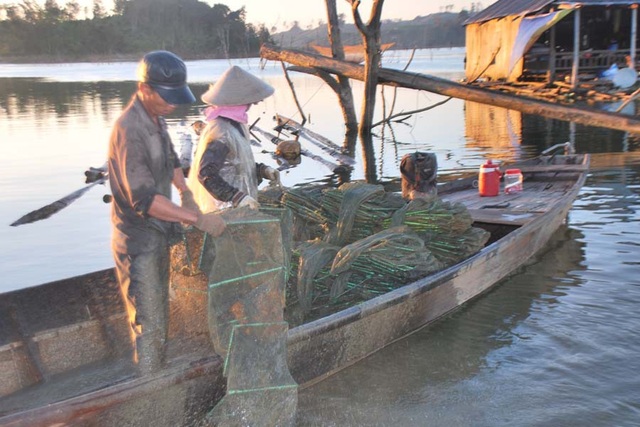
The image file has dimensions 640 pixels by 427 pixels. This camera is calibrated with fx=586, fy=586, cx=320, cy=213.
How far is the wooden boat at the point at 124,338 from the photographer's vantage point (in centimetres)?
351

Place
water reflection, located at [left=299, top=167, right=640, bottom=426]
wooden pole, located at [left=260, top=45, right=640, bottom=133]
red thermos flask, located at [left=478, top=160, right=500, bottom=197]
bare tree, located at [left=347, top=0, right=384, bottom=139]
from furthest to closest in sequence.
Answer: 1. bare tree, located at [left=347, top=0, right=384, bottom=139]
2. wooden pole, located at [left=260, top=45, right=640, bottom=133]
3. red thermos flask, located at [left=478, top=160, right=500, bottom=197]
4. water reflection, located at [left=299, top=167, right=640, bottom=426]

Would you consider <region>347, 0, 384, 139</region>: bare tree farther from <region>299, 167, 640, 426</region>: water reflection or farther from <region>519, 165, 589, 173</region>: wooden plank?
<region>299, 167, 640, 426</region>: water reflection

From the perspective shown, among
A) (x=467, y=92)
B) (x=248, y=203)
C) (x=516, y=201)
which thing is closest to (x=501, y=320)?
(x=516, y=201)

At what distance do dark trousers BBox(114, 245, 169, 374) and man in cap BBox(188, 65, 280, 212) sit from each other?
2.13 ft

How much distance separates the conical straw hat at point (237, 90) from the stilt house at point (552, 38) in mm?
15917

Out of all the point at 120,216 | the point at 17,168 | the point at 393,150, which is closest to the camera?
the point at 120,216

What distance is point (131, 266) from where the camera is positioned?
11.7ft

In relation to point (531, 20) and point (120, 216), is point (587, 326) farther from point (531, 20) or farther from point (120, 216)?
point (531, 20)

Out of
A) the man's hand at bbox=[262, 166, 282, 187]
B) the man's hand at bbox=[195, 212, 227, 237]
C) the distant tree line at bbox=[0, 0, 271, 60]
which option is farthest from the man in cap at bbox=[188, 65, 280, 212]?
the distant tree line at bbox=[0, 0, 271, 60]

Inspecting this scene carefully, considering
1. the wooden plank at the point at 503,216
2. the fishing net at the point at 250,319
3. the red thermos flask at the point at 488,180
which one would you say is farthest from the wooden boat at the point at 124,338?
the red thermos flask at the point at 488,180

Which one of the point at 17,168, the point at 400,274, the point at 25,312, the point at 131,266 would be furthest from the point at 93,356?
the point at 17,168

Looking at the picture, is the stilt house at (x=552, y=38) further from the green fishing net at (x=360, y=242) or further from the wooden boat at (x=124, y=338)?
the wooden boat at (x=124, y=338)

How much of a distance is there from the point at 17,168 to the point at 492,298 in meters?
12.6

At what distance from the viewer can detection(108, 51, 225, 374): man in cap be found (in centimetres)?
330
